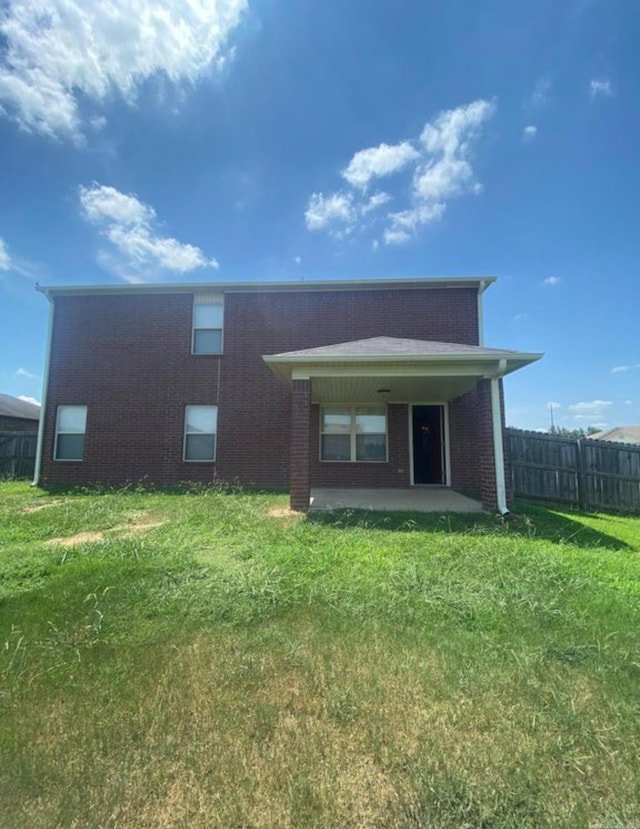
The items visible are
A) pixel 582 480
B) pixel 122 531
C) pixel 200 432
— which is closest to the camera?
pixel 122 531

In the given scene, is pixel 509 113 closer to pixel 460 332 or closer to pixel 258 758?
pixel 460 332

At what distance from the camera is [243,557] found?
4.55m

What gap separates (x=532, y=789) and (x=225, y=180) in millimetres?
11410

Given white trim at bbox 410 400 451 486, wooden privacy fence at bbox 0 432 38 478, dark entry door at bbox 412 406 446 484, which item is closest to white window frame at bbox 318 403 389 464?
white trim at bbox 410 400 451 486

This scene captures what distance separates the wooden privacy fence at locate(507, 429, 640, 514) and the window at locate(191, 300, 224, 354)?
822 cm

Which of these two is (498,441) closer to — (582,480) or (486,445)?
(486,445)

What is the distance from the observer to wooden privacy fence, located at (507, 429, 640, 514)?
8.71 meters

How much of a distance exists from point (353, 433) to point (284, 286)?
4.54 meters

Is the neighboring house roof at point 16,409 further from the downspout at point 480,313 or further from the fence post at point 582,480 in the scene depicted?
the fence post at point 582,480

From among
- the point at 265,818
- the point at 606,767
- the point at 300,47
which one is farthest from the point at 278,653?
the point at 300,47

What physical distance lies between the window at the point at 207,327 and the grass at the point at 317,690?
7740 millimetres

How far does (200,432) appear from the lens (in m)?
11.3

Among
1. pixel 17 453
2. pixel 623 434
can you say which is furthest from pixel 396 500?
pixel 623 434

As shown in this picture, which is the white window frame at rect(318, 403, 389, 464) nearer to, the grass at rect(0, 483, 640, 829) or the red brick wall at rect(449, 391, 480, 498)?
the red brick wall at rect(449, 391, 480, 498)
